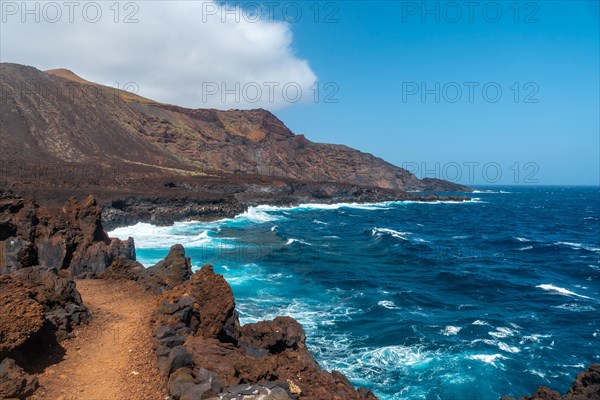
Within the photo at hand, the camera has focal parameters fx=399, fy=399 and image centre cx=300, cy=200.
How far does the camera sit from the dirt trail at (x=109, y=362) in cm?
789

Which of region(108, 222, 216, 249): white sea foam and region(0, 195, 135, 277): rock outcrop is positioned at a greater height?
region(0, 195, 135, 277): rock outcrop

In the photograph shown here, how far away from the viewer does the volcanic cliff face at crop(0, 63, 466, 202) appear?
65312mm

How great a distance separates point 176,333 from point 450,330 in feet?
44.8

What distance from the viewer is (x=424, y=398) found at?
43.1ft

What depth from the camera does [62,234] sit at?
1702cm

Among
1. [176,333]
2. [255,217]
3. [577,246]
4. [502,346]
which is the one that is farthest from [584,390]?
[255,217]

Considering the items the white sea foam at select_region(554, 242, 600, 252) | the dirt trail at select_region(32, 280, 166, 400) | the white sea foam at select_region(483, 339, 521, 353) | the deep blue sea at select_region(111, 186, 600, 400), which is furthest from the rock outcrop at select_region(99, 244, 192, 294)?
the white sea foam at select_region(554, 242, 600, 252)

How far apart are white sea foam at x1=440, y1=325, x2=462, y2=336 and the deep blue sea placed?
0.05 m

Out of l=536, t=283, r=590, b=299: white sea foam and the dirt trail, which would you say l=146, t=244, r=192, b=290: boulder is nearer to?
the dirt trail

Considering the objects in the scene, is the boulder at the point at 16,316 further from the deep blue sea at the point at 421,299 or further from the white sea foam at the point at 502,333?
the white sea foam at the point at 502,333

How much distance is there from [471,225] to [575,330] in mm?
45742

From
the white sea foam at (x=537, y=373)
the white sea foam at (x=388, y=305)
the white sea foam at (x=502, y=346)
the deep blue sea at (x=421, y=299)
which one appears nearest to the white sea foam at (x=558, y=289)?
the deep blue sea at (x=421, y=299)

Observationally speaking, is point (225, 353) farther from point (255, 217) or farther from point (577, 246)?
point (255, 217)

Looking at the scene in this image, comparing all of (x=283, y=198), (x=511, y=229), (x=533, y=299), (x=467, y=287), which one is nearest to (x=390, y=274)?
(x=467, y=287)
